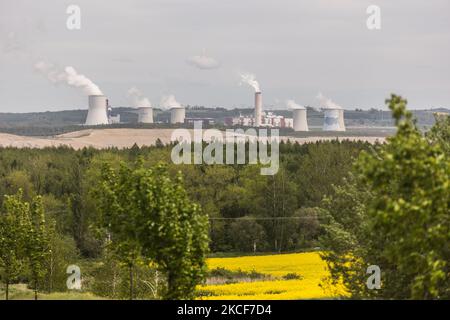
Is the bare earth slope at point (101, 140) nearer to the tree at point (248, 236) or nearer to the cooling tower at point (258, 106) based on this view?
the cooling tower at point (258, 106)

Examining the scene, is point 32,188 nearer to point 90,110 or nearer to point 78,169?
point 78,169

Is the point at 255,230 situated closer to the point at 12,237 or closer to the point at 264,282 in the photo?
the point at 264,282

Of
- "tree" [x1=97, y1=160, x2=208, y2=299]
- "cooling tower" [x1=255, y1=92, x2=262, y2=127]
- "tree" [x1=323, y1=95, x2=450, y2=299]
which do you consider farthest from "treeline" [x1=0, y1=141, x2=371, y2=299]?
"cooling tower" [x1=255, y1=92, x2=262, y2=127]

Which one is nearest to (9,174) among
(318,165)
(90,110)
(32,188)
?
(32,188)

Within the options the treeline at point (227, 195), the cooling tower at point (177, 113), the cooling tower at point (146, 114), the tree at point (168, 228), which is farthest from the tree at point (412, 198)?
the cooling tower at point (146, 114)

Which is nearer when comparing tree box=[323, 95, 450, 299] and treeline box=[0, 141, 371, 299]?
tree box=[323, 95, 450, 299]

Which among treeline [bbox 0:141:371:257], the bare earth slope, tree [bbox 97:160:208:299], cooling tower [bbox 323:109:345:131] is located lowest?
treeline [bbox 0:141:371:257]

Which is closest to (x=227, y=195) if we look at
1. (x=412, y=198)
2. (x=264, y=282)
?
(x=264, y=282)

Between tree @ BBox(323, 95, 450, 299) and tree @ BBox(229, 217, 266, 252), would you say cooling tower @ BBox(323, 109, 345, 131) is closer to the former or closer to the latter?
tree @ BBox(229, 217, 266, 252)
